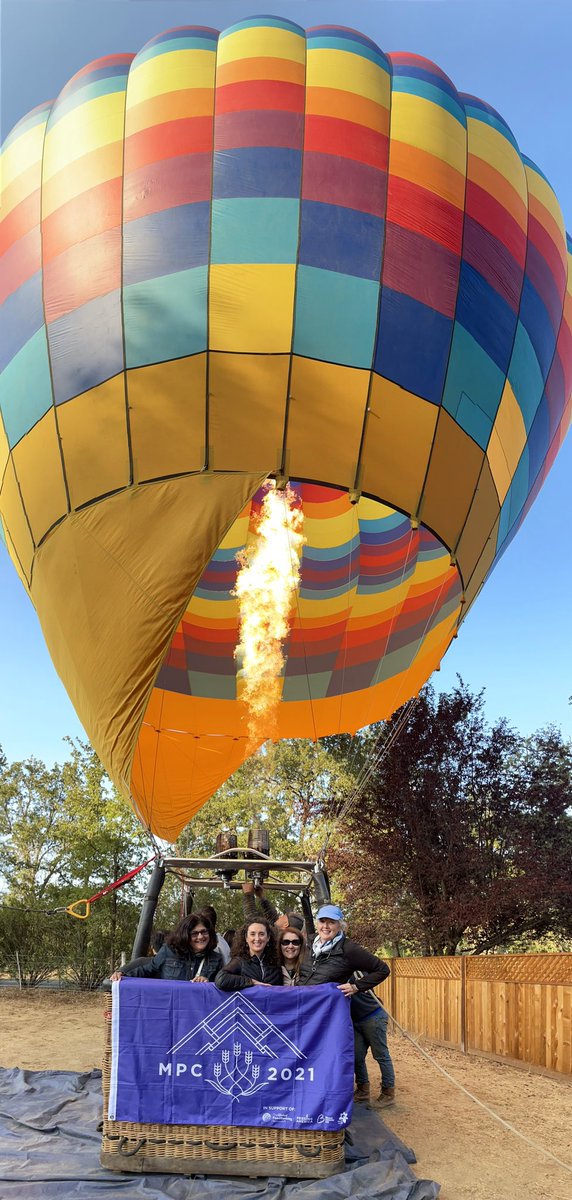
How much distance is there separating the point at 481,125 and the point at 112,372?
3515mm

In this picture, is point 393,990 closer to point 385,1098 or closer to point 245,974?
point 385,1098

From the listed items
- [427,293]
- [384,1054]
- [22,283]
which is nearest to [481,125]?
[427,293]

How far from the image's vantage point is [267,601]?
319 inches

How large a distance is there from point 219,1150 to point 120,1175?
45 cm

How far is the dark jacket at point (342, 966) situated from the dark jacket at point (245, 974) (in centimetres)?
28

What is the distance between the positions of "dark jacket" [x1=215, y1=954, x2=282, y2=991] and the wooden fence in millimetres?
3523

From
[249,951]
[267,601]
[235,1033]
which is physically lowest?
[235,1033]

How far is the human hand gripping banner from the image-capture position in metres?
4.17

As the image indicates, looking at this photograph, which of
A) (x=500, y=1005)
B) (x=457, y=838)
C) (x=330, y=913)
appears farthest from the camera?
(x=457, y=838)

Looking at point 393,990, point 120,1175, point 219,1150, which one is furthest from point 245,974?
point 393,990

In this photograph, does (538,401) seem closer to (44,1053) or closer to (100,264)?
(100,264)

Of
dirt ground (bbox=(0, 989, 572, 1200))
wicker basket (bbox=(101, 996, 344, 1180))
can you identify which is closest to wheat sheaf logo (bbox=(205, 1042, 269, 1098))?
wicker basket (bbox=(101, 996, 344, 1180))

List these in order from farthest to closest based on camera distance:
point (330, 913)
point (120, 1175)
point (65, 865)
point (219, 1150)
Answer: point (65, 865) < point (330, 913) < point (219, 1150) < point (120, 1175)

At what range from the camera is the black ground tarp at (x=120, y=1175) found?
3773mm
